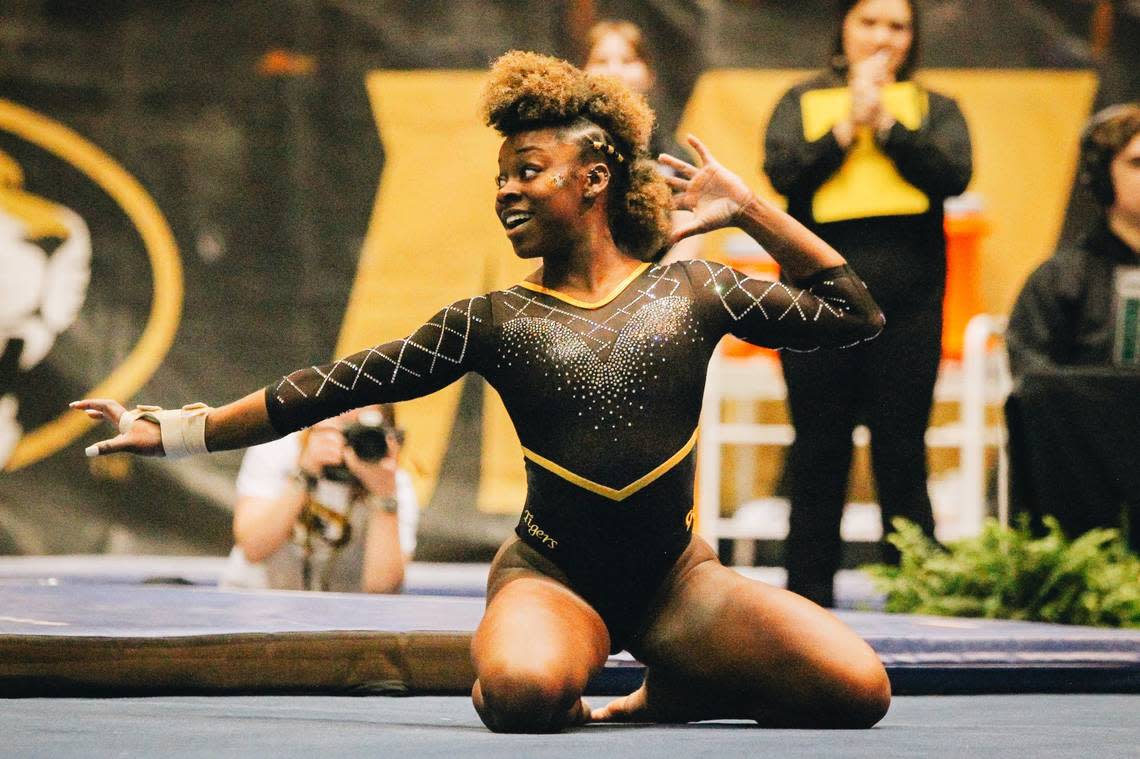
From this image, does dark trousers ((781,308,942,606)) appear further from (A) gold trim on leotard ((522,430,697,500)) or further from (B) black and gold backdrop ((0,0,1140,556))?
(B) black and gold backdrop ((0,0,1140,556))

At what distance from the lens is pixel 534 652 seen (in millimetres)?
2545

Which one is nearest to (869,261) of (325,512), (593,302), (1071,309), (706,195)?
(1071,309)

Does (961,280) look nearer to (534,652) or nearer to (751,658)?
(751,658)

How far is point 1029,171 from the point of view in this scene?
19.0 ft

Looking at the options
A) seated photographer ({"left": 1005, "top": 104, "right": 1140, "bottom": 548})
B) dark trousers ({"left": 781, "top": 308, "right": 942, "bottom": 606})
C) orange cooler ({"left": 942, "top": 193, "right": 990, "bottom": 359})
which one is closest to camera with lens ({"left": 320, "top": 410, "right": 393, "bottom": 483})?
dark trousers ({"left": 781, "top": 308, "right": 942, "bottom": 606})

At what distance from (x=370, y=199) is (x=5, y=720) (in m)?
3.50

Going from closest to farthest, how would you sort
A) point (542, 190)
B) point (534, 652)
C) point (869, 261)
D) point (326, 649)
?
point (534, 652) < point (542, 190) < point (326, 649) < point (869, 261)

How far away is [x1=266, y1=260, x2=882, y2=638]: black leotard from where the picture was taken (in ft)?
8.96

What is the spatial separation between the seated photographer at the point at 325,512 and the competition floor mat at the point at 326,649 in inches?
22.9

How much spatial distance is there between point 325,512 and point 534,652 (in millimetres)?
2008

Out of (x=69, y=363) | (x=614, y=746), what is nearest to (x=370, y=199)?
(x=69, y=363)

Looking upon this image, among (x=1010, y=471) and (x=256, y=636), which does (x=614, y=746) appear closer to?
(x=256, y=636)

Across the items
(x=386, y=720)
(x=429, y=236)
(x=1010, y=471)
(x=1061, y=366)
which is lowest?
(x=386, y=720)

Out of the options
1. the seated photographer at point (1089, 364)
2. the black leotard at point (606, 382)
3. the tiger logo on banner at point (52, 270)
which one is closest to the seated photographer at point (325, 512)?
the tiger logo on banner at point (52, 270)
